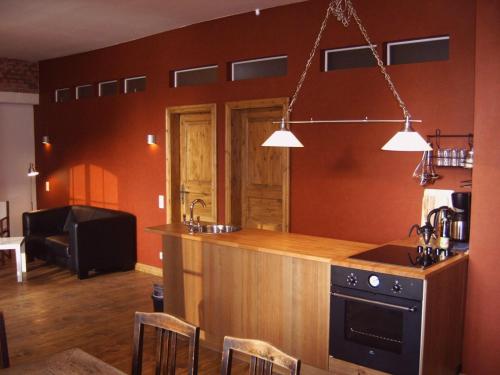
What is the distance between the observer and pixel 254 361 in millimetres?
1972

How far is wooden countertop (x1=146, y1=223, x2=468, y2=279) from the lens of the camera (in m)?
3.16

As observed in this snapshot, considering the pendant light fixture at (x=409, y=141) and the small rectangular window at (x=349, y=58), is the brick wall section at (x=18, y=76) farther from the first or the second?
the pendant light fixture at (x=409, y=141)

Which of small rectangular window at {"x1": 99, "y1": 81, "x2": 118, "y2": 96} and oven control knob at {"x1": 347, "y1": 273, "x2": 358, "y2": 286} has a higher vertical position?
small rectangular window at {"x1": 99, "y1": 81, "x2": 118, "y2": 96}

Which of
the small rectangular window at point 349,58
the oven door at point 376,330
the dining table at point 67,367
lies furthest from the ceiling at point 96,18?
the dining table at point 67,367

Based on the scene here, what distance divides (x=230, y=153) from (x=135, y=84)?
2.25m

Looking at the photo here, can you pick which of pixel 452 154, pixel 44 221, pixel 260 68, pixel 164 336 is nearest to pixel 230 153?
pixel 260 68

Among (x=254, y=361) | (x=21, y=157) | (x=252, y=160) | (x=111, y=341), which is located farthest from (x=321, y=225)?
(x=21, y=157)

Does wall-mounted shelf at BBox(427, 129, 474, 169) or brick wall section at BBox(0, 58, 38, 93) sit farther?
brick wall section at BBox(0, 58, 38, 93)

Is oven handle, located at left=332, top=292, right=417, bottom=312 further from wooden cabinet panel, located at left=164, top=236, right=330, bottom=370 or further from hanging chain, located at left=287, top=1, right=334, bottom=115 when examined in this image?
hanging chain, located at left=287, top=1, right=334, bottom=115

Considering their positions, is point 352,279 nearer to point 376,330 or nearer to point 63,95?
point 376,330

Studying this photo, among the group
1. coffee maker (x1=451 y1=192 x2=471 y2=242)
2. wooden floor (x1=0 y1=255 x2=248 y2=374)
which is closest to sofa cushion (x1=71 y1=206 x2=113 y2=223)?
wooden floor (x1=0 y1=255 x2=248 y2=374)

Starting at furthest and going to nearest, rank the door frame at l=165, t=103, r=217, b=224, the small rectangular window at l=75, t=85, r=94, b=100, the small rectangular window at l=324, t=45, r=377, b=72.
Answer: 1. the small rectangular window at l=75, t=85, r=94, b=100
2. the door frame at l=165, t=103, r=217, b=224
3. the small rectangular window at l=324, t=45, r=377, b=72

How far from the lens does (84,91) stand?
27.4ft

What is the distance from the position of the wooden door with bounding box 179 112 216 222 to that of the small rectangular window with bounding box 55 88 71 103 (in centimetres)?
284
